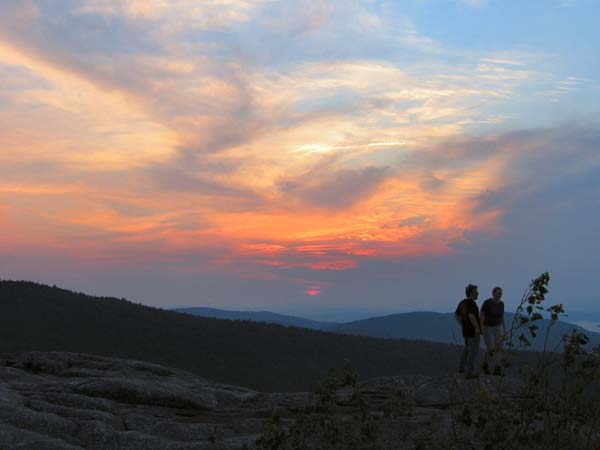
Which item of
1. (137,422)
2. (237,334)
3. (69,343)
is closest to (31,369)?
(137,422)

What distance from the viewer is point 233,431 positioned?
12.2m

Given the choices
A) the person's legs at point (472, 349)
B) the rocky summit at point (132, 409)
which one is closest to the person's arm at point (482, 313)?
the person's legs at point (472, 349)

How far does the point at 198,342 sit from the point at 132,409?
34.1 m

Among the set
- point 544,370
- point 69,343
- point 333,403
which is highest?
point 544,370

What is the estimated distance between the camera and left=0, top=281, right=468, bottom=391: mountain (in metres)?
40.2

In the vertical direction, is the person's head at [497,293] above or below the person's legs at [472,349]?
above

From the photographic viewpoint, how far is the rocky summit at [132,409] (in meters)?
10.3

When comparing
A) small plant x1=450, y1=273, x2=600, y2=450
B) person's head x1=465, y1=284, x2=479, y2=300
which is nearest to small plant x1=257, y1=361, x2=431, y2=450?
small plant x1=450, y1=273, x2=600, y2=450

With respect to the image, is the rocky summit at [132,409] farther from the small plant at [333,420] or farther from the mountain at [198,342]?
the mountain at [198,342]

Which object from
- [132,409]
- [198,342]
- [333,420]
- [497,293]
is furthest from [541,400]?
[198,342]

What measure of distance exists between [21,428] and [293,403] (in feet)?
22.9

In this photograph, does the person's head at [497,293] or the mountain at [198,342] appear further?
the mountain at [198,342]

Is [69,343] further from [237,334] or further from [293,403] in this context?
[293,403]

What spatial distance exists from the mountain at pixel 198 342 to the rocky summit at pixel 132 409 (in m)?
19.1
